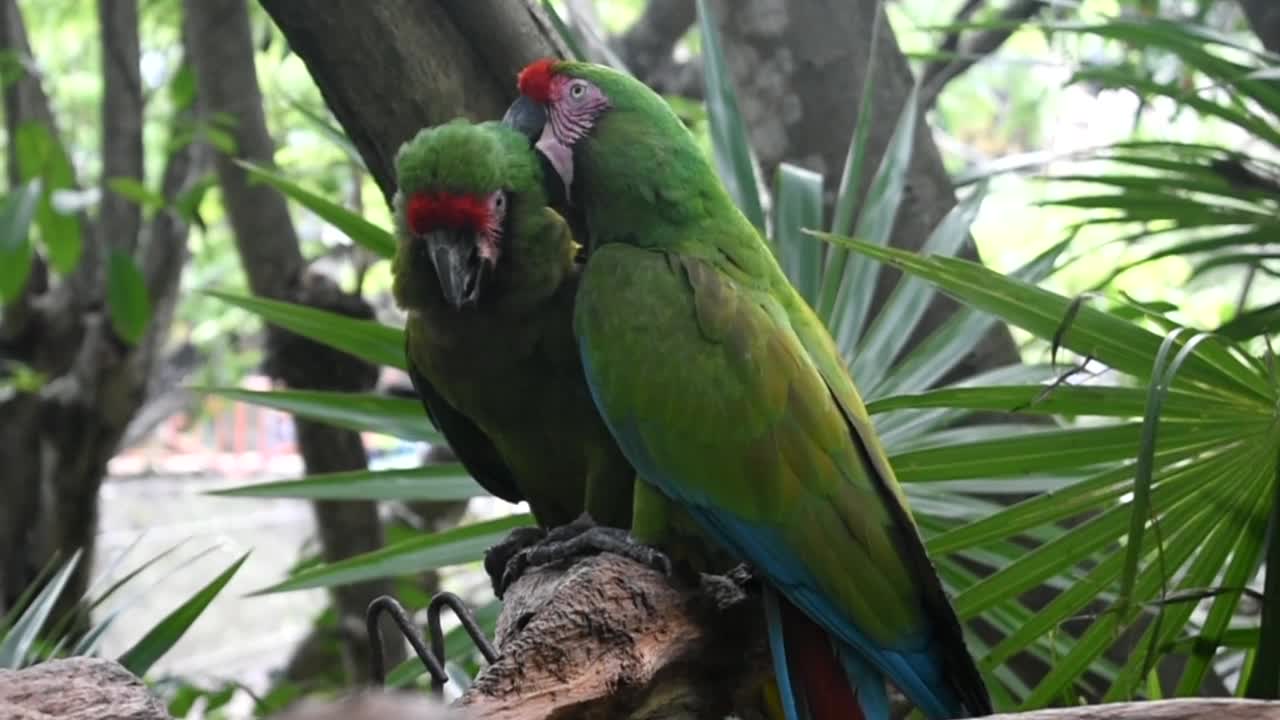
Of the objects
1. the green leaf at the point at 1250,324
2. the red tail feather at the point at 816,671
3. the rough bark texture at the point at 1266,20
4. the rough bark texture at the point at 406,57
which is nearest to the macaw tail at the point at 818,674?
the red tail feather at the point at 816,671

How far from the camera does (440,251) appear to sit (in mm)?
1129

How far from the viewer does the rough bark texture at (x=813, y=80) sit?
1.96m

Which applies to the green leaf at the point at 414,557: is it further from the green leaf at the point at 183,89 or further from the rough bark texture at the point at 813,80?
the green leaf at the point at 183,89

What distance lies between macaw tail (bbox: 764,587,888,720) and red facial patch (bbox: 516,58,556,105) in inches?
18.8

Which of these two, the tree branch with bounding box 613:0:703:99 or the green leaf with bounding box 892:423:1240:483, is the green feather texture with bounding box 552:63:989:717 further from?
the tree branch with bounding box 613:0:703:99

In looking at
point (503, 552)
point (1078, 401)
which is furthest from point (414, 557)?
point (1078, 401)

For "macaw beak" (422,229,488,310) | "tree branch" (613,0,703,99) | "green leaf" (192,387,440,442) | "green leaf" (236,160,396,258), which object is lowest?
"green leaf" (192,387,440,442)

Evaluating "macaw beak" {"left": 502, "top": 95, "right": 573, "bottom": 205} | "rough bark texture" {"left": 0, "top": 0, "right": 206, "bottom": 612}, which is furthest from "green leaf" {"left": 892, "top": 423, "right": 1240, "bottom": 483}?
"rough bark texture" {"left": 0, "top": 0, "right": 206, "bottom": 612}

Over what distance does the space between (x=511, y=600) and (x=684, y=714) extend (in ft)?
0.55

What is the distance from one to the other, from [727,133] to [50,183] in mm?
1068

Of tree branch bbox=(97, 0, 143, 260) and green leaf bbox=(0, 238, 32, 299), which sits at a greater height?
tree branch bbox=(97, 0, 143, 260)

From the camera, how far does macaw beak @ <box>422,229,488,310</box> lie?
1.12 m

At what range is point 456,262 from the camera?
1.13 m

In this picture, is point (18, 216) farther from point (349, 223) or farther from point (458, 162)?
point (458, 162)
